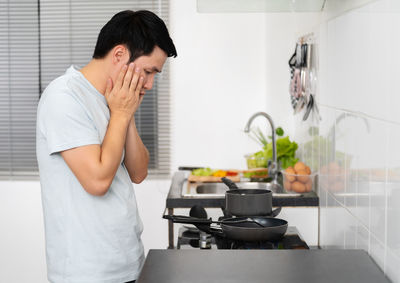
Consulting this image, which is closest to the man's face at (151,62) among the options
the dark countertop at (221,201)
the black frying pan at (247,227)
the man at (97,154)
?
the man at (97,154)

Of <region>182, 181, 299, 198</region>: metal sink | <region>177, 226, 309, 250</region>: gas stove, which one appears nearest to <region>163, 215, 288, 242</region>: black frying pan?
<region>177, 226, 309, 250</region>: gas stove

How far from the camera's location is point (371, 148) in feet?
4.45

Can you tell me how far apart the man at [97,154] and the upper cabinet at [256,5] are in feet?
1.69

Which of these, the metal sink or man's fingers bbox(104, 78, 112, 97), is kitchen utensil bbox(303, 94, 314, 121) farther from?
man's fingers bbox(104, 78, 112, 97)

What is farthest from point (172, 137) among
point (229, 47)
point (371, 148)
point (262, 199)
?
point (371, 148)

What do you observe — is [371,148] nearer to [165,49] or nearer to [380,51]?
[380,51]

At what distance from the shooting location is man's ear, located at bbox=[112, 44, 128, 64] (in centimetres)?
148

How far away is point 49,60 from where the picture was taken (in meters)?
3.64

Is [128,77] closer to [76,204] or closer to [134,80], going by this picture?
[134,80]

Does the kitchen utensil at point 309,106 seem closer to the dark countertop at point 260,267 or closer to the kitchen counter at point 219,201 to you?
the kitchen counter at point 219,201

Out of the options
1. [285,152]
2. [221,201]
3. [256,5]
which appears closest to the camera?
[256,5]

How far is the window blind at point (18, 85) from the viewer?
3.62m

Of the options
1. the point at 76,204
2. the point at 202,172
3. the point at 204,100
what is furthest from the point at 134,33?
the point at 204,100

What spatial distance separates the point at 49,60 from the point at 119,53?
2.30 metres
